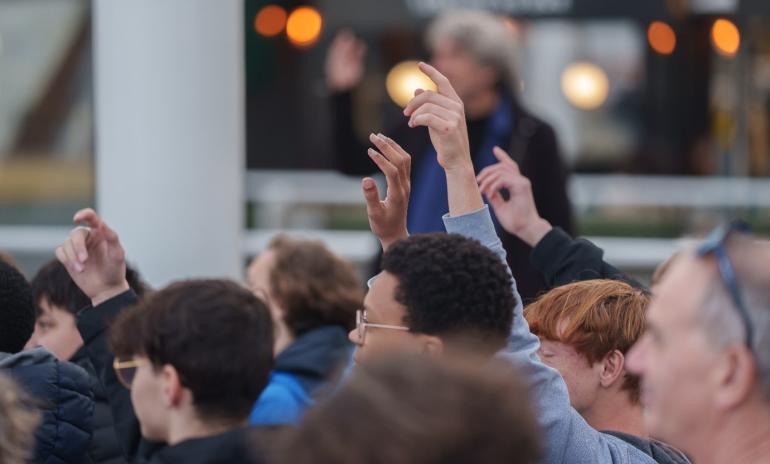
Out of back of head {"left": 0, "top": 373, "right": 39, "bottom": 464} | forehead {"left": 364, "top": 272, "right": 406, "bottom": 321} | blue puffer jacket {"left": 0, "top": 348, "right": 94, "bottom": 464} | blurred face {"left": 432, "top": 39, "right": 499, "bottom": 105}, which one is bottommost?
blue puffer jacket {"left": 0, "top": 348, "right": 94, "bottom": 464}

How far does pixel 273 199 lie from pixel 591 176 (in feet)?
9.17

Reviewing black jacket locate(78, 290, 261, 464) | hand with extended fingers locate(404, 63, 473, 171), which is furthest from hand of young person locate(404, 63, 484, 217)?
black jacket locate(78, 290, 261, 464)

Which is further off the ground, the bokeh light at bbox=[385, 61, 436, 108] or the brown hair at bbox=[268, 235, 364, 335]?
the bokeh light at bbox=[385, 61, 436, 108]

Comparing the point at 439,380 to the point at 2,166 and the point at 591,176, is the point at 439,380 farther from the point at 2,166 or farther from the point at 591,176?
the point at 2,166

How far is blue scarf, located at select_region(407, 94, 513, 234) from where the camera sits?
455 centimetres

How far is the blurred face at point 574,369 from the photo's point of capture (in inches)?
118

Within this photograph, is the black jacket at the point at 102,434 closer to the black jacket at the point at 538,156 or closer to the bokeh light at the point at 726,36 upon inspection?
the black jacket at the point at 538,156

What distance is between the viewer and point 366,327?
2.68m

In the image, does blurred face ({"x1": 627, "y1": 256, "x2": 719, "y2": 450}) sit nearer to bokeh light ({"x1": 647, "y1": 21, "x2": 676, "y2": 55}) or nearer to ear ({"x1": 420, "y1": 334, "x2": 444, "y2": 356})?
ear ({"x1": 420, "y1": 334, "x2": 444, "y2": 356})

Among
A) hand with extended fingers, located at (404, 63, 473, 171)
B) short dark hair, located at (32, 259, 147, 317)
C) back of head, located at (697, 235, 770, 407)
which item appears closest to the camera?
back of head, located at (697, 235, 770, 407)

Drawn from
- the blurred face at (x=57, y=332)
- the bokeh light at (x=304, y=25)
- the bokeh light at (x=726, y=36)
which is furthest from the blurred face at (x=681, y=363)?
the bokeh light at (x=726, y=36)

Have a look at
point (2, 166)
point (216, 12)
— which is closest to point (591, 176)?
point (2, 166)

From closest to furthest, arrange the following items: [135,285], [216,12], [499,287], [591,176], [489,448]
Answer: [489,448]
[499,287]
[135,285]
[216,12]
[591,176]

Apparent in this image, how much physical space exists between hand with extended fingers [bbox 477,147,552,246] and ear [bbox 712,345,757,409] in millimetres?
1781
